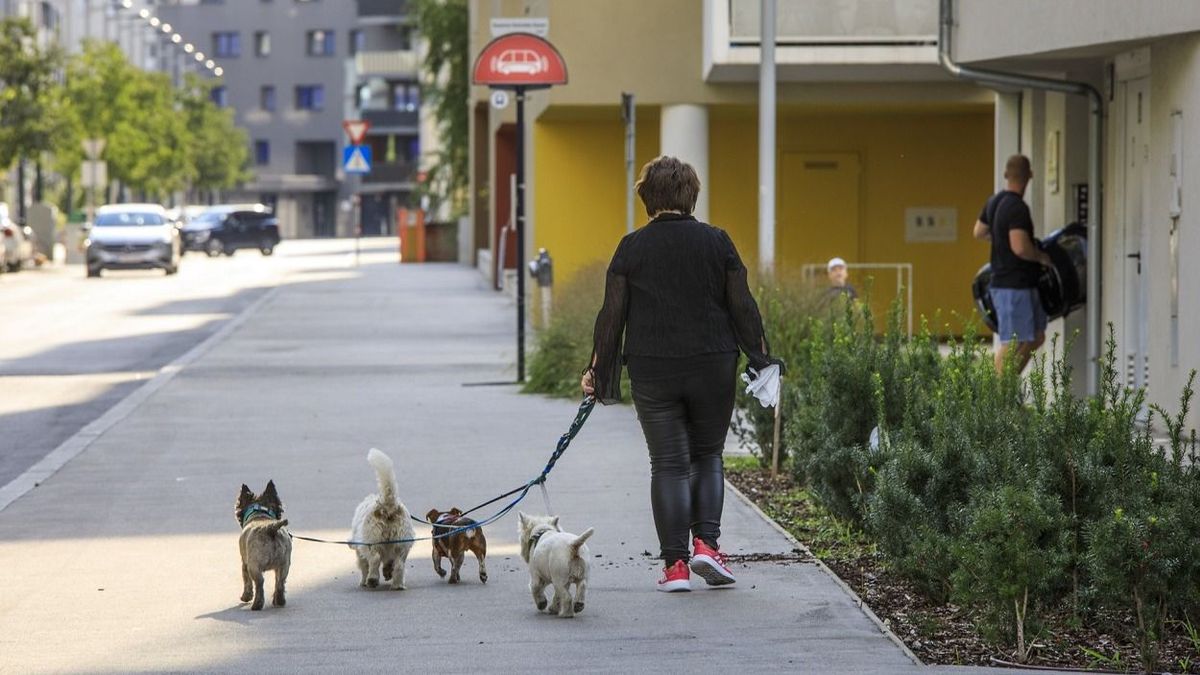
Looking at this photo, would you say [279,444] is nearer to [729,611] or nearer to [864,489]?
[864,489]

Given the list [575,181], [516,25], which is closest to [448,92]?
[575,181]

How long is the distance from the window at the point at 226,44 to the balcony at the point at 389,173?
12085 mm

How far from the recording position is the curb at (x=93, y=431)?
1138cm

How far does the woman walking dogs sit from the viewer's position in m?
7.67

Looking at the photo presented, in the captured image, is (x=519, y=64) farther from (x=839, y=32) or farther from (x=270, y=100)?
(x=270, y=100)

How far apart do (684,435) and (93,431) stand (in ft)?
24.7

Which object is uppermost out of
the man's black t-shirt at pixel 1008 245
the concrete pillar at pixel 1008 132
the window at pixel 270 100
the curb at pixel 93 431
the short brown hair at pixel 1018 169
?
the window at pixel 270 100

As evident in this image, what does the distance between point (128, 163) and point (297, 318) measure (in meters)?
46.0

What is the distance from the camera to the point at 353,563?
862 cm

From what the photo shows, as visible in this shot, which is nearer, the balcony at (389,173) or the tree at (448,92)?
the tree at (448,92)

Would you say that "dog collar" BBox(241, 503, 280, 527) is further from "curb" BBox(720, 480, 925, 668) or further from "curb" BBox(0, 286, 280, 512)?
"curb" BBox(0, 286, 280, 512)

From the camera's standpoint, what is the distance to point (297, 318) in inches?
1148

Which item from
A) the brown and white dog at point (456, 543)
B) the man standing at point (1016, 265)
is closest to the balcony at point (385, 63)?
the man standing at point (1016, 265)

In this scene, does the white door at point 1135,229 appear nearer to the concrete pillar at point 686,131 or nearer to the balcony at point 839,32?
the balcony at point 839,32
